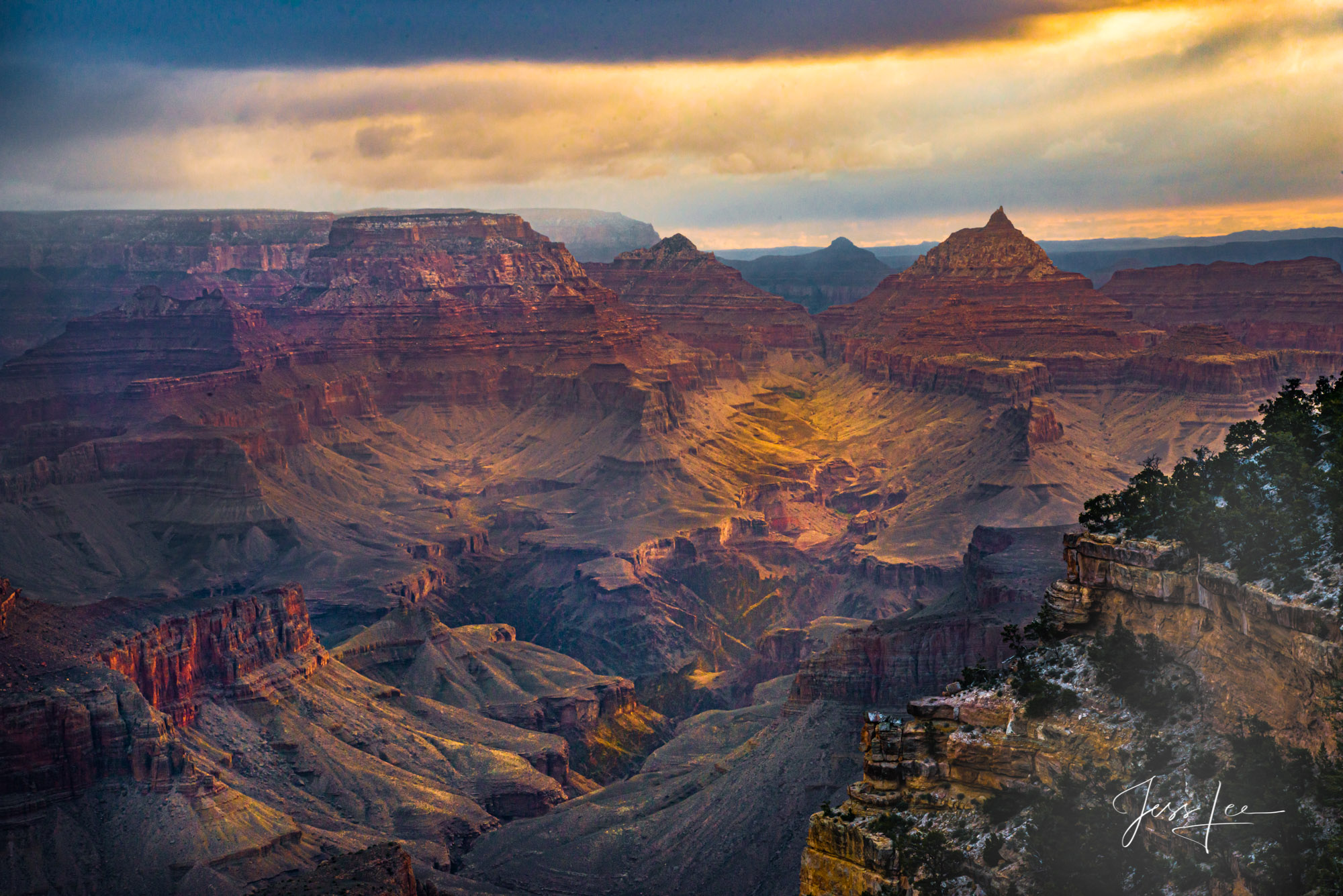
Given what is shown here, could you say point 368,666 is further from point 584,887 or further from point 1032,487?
point 1032,487

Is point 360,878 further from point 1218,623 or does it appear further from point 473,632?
point 473,632

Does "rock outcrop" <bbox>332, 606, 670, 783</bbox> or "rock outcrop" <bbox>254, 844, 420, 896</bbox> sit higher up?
"rock outcrop" <bbox>254, 844, 420, 896</bbox>

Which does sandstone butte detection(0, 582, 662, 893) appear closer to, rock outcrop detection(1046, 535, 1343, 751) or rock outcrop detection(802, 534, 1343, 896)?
rock outcrop detection(802, 534, 1343, 896)

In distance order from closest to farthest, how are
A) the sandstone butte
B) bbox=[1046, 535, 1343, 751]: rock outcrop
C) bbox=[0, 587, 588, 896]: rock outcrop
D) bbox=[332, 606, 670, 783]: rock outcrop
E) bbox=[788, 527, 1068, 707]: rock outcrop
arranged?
1. bbox=[1046, 535, 1343, 751]: rock outcrop
2. bbox=[0, 587, 588, 896]: rock outcrop
3. the sandstone butte
4. bbox=[788, 527, 1068, 707]: rock outcrop
5. bbox=[332, 606, 670, 783]: rock outcrop

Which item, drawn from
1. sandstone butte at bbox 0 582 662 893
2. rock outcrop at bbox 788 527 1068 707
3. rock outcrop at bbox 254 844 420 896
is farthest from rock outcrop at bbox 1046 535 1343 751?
sandstone butte at bbox 0 582 662 893

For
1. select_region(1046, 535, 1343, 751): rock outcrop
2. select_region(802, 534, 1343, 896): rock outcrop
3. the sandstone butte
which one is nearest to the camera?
select_region(1046, 535, 1343, 751): rock outcrop
